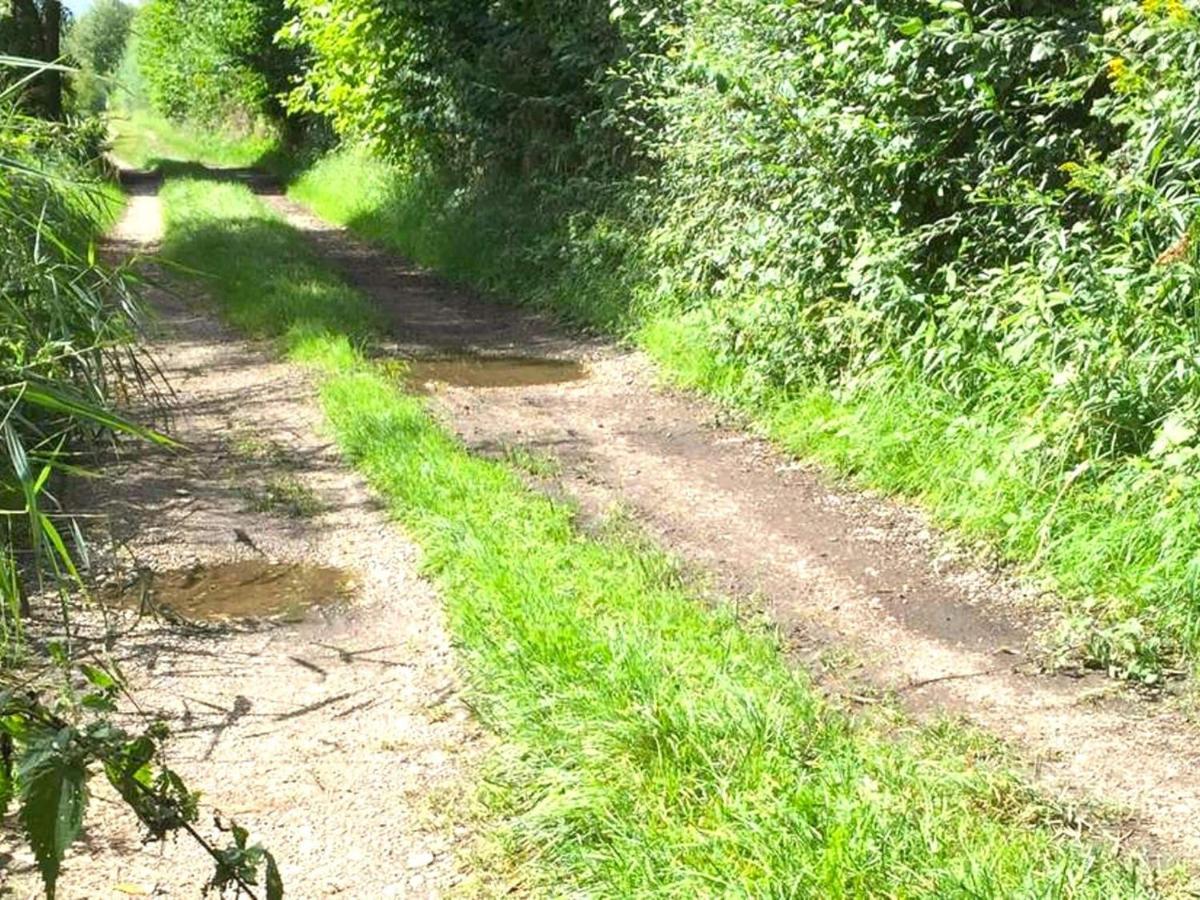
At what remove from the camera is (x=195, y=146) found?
36750 millimetres

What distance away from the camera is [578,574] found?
4699 mm

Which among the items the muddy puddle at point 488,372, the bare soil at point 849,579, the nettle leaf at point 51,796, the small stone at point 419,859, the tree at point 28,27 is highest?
the tree at point 28,27

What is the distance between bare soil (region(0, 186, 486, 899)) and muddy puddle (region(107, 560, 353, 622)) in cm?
2

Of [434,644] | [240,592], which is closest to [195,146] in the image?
[240,592]

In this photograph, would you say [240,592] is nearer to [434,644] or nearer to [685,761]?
[434,644]

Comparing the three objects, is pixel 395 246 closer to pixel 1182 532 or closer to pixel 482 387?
pixel 482 387

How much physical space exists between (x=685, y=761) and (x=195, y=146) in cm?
3694

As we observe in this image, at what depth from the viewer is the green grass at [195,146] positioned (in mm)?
29906

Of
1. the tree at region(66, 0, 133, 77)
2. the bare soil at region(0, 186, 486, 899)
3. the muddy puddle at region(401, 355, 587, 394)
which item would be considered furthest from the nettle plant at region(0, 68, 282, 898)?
the tree at region(66, 0, 133, 77)

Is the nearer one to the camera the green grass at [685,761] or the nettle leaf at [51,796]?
the nettle leaf at [51,796]

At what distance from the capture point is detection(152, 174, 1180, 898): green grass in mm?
2779

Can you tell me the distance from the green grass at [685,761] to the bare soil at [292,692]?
185 millimetres

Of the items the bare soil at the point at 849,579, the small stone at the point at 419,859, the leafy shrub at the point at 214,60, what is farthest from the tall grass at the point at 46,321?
the leafy shrub at the point at 214,60

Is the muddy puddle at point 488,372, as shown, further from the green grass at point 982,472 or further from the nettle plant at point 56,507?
the nettle plant at point 56,507
